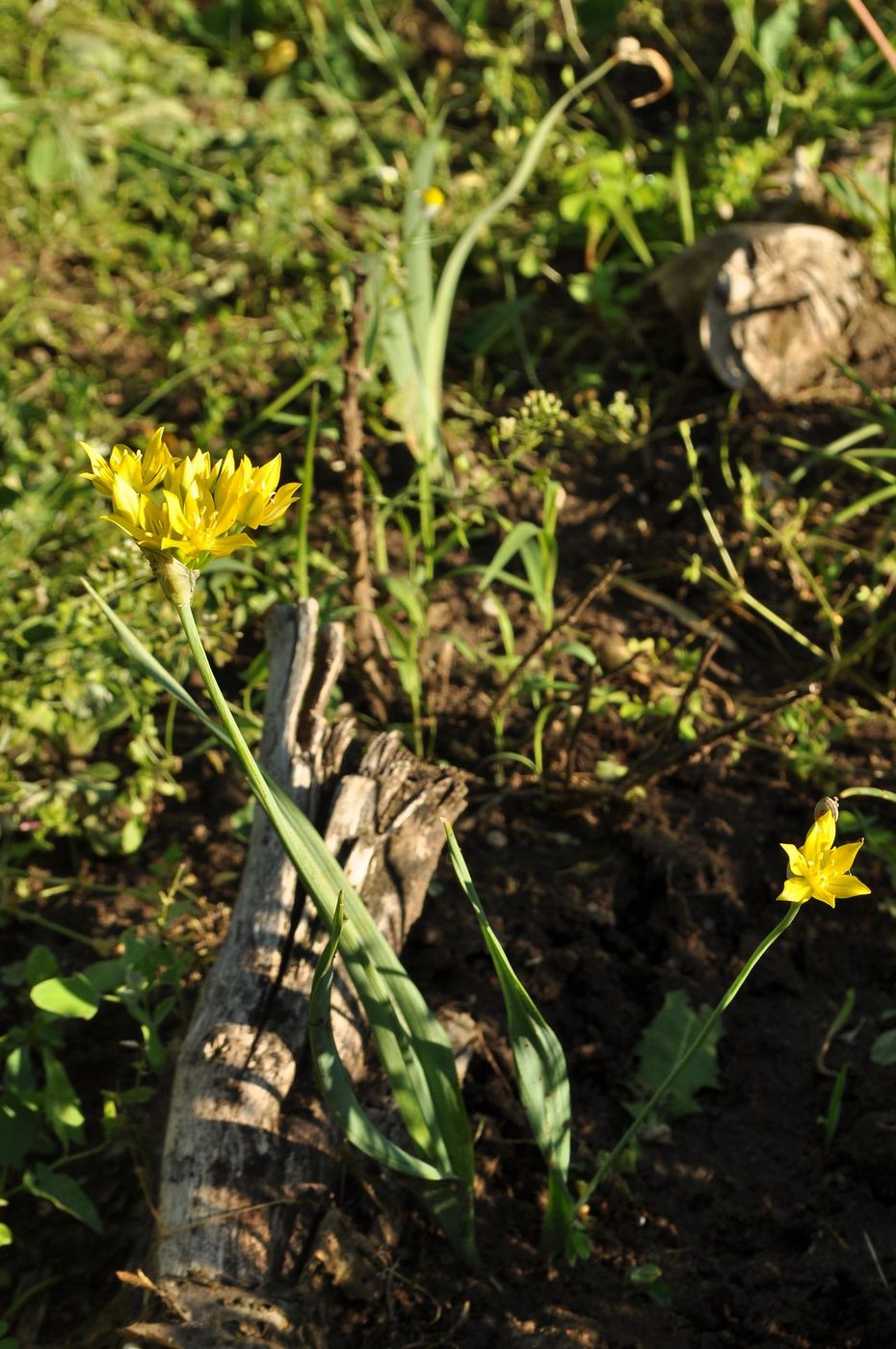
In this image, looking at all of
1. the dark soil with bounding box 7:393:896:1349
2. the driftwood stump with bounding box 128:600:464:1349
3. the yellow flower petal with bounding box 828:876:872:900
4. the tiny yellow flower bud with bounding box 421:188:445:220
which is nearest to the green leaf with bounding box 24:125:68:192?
the tiny yellow flower bud with bounding box 421:188:445:220

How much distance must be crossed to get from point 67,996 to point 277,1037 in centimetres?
31

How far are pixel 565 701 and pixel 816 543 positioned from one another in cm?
85

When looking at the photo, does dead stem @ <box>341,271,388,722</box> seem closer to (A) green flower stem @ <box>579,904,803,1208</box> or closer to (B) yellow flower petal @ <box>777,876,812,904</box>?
(A) green flower stem @ <box>579,904,803,1208</box>

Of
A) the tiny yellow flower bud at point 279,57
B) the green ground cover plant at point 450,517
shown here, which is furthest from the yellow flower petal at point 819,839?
the tiny yellow flower bud at point 279,57

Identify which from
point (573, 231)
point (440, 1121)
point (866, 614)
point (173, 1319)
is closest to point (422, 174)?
point (573, 231)

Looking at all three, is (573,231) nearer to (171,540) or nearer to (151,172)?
(151,172)

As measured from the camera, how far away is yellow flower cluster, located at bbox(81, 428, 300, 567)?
1.19 m

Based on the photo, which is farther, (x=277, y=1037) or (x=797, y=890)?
(x=277, y=1037)

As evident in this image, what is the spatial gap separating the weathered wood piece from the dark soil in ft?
1.01

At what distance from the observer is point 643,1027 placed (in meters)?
2.04

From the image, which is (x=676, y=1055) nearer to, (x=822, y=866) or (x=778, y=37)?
(x=822, y=866)

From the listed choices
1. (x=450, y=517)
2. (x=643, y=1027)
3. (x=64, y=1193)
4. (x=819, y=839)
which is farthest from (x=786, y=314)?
(x=64, y=1193)

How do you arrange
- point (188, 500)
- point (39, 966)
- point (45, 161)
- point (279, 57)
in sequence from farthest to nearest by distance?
point (279, 57), point (45, 161), point (39, 966), point (188, 500)

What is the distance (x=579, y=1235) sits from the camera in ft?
5.50
